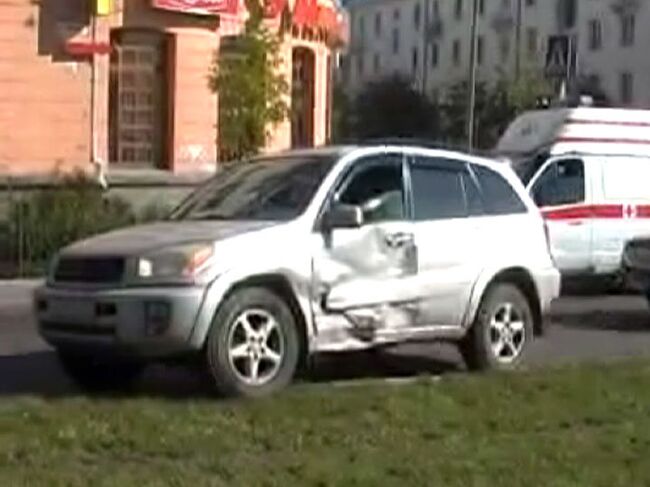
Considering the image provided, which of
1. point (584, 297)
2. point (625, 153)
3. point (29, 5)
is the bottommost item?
point (584, 297)

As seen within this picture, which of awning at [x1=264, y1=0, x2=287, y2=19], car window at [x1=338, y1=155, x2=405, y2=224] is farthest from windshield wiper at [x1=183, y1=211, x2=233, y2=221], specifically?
awning at [x1=264, y1=0, x2=287, y2=19]

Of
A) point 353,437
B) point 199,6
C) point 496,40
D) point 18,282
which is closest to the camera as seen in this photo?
point 353,437

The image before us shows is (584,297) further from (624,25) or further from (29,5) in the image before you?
(624,25)

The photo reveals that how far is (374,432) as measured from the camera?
9.55m

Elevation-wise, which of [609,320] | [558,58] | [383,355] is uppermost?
[558,58]

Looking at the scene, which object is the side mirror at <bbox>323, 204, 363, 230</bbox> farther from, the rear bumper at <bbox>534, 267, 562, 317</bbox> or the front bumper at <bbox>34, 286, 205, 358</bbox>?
the rear bumper at <bbox>534, 267, 562, 317</bbox>

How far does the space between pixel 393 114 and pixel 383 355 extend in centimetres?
6475

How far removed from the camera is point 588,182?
76.8 ft

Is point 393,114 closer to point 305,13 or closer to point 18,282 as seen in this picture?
point 305,13

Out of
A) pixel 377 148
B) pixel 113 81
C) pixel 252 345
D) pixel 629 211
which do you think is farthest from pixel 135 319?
pixel 113 81

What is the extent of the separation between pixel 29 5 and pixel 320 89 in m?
7.39

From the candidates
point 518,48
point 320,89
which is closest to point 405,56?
point 518,48

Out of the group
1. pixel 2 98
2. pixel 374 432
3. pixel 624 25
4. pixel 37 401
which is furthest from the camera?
pixel 624 25

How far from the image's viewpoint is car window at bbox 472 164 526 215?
13.3m
